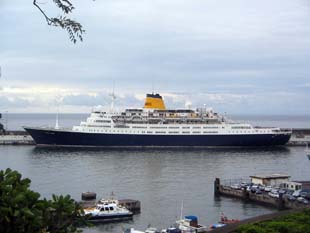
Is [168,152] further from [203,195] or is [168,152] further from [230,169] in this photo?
[203,195]

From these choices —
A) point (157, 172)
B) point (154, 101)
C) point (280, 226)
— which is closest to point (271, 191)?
point (157, 172)

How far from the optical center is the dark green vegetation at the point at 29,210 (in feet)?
14.9

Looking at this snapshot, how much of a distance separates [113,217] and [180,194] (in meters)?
5.36

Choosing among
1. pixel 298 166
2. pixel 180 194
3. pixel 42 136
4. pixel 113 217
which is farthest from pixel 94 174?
pixel 42 136

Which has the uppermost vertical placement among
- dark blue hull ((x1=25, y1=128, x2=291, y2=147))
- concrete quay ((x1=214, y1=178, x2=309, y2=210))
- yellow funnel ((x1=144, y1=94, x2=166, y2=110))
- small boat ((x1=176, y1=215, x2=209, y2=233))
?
yellow funnel ((x1=144, y1=94, x2=166, y2=110))

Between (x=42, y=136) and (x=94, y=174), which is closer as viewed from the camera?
(x=94, y=174)

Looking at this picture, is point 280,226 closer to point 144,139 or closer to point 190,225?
point 190,225

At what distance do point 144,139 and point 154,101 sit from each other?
6.06 meters

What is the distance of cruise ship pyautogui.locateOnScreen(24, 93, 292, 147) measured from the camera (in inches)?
1984

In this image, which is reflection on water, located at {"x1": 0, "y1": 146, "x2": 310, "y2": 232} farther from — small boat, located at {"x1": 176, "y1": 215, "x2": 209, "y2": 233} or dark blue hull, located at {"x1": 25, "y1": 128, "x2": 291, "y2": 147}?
dark blue hull, located at {"x1": 25, "y1": 128, "x2": 291, "y2": 147}

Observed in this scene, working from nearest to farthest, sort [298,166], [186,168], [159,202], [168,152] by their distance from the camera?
[159,202] → [186,168] → [298,166] → [168,152]

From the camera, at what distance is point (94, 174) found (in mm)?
31312

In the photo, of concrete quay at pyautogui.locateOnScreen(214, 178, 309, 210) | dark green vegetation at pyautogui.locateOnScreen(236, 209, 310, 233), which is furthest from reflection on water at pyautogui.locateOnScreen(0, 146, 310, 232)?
dark green vegetation at pyautogui.locateOnScreen(236, 209, 310, 233)

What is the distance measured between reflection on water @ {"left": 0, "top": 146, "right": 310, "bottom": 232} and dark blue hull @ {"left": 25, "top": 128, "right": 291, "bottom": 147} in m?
1.40
